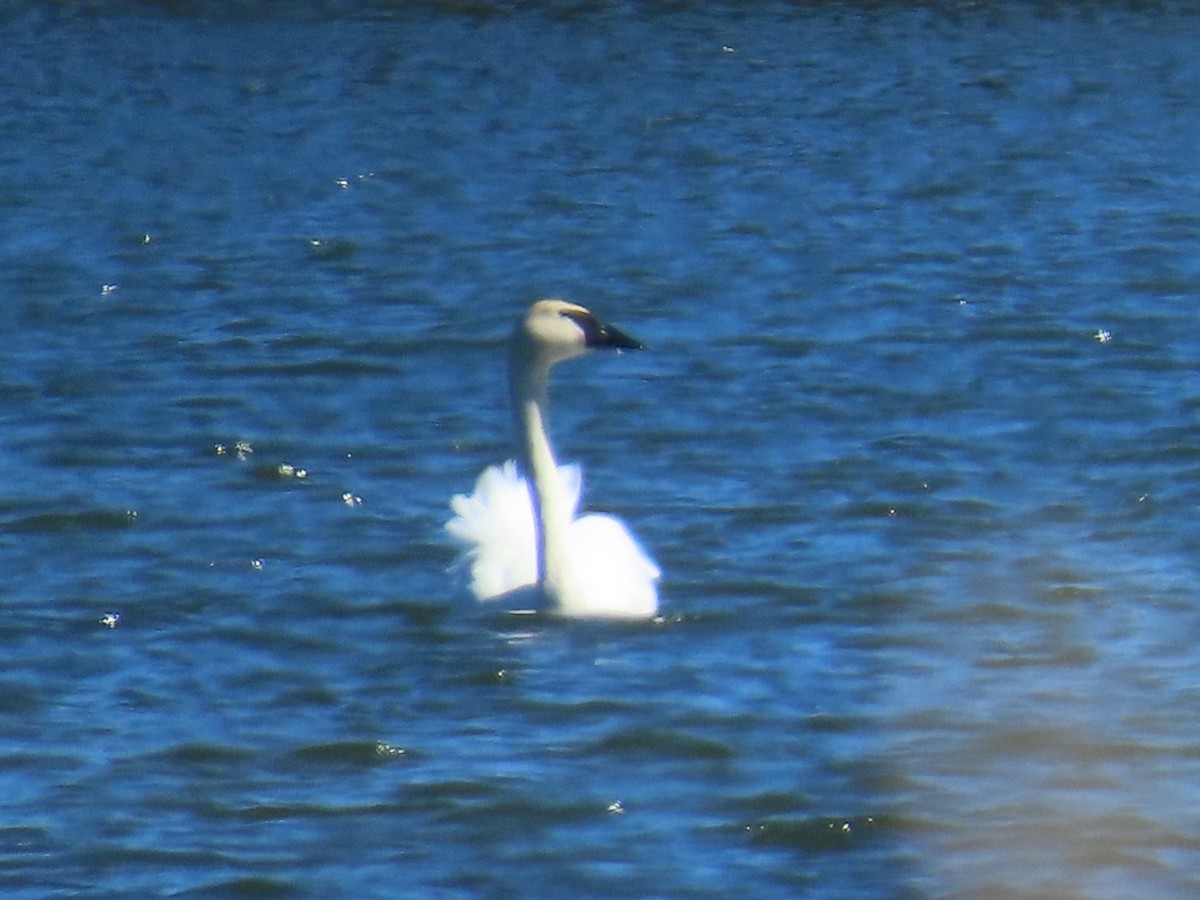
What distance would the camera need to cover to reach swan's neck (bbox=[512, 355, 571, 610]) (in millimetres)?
9383

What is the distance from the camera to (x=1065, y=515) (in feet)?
35.1

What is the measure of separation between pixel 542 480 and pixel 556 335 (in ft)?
1.75

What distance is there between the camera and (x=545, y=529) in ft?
30.9

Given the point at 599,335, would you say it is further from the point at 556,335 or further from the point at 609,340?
the point at 556,335

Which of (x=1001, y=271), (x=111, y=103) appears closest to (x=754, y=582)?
(x=1001, y=271)

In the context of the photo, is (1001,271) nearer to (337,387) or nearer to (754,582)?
(337,387)

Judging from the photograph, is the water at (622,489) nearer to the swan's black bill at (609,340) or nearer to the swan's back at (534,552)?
the swan's back at (534,552)

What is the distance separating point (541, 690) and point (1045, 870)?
2.07m

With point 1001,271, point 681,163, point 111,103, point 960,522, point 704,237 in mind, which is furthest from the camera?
point 111,103

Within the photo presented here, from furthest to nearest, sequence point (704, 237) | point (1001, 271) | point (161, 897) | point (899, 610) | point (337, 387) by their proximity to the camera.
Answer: point (704, 237), point (1001, 271), point (337, 387), point (899, 610), point (161, 897)

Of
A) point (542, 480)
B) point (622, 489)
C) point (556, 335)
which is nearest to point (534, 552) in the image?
point (542, 480)

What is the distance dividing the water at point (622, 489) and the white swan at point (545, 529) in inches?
6.2

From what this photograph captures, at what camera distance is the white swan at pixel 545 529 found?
9.38 meters

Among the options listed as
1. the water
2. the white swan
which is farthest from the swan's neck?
the water
